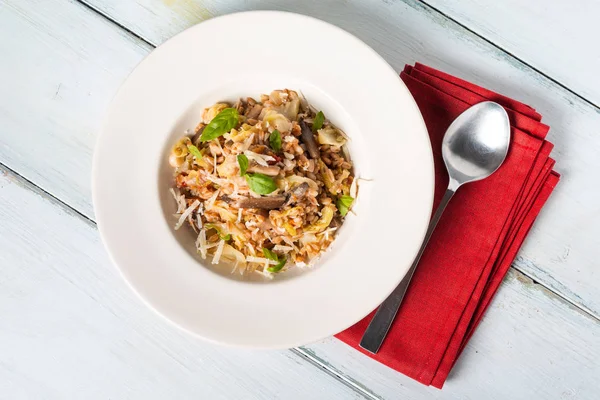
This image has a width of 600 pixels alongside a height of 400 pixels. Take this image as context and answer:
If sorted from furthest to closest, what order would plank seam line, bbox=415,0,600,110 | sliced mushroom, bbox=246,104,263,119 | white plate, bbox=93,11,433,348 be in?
plank seam line, bbox=415,0,600,110
sliced mushroom, bbox=246,104,263,119
white plate, bbox=93,11,433,348

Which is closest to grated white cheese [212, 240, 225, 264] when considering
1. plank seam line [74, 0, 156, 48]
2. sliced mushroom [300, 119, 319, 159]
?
sliced mushroom [300, 119, 319, 159]

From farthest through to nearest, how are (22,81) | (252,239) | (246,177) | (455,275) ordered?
1. (22,81)
2. (455,275)
3. (252,239)
4. (246,177)

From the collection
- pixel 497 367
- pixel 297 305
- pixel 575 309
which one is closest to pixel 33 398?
pixel 297 305

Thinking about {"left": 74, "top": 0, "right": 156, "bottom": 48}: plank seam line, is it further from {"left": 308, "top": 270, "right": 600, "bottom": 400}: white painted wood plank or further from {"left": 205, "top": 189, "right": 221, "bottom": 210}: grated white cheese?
{"left": 308, "top": 270, "right": 600, "bottom": 400}: white painted wood plank

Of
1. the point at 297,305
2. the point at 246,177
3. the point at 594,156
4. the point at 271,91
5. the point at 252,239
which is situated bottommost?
the point at 297,305

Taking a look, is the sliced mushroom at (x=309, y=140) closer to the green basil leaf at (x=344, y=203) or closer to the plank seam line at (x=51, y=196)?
the green basil leaf at (x=344, y=203)

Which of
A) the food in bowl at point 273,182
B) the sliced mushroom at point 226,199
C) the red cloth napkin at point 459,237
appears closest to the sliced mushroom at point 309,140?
the food in bowl at point 273,182

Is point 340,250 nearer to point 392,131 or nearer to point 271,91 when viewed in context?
point 392,131
